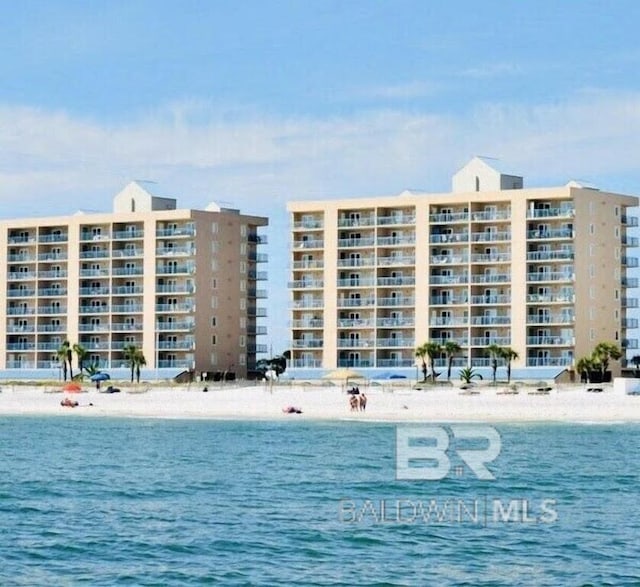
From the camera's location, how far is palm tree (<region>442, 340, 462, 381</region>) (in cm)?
11619

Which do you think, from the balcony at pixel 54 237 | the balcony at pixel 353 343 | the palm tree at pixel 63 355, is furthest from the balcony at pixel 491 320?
the balcony at pixel 54 237

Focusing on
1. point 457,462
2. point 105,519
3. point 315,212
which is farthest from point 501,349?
point 105,519

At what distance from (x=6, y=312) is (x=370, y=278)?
121 ft

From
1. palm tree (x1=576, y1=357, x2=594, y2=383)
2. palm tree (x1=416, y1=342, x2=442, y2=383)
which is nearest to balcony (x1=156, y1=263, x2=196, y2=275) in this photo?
palm tree (x1=416, y1=342, x2=442, y2=383)

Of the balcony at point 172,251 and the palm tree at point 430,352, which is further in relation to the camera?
the balcony at point 172,251

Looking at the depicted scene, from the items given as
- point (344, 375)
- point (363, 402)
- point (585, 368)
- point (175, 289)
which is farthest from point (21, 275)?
point (363, 402)

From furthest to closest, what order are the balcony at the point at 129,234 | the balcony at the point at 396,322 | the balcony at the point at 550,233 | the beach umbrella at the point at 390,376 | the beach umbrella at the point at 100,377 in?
the balcony at the point at 129,234 < the balcony at the point at 396,322 < the beach umbrella at the point at 100,377 < the beach umbrella at the point at 390,376 < the balcony at the point at 550,233

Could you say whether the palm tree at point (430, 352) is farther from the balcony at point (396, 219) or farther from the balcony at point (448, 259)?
the balcony at point (396, 219)

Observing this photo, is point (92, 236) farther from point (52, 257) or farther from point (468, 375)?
point (468, 375)

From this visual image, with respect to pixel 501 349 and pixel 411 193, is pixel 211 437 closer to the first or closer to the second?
pixel 501 349

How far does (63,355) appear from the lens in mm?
128250

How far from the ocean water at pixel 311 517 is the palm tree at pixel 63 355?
65741 millimetres

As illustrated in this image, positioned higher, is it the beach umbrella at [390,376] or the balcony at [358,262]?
the balcony at [358,262]

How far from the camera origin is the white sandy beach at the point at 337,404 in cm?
8738
